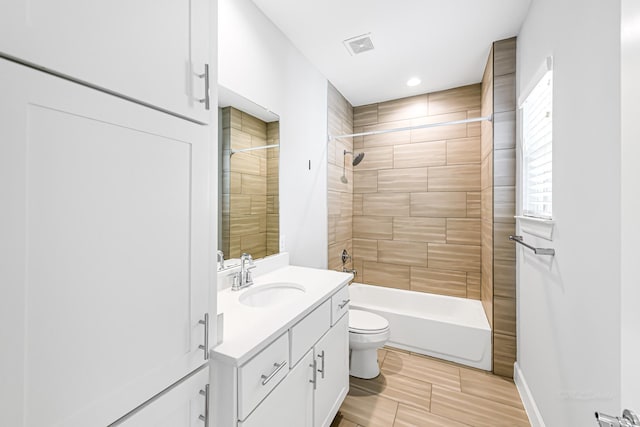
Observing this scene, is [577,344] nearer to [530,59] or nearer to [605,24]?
[605,24]

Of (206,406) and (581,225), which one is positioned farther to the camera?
(581,225)

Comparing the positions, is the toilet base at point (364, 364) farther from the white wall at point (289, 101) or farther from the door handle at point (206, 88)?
the door handle at point (206, 88)

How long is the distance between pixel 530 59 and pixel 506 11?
366 mm

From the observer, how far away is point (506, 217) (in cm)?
208

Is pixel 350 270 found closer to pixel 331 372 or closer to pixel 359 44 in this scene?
pixel 331 372

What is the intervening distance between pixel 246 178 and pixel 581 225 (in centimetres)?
164

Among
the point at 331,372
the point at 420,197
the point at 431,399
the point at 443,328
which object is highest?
the point at 420,197

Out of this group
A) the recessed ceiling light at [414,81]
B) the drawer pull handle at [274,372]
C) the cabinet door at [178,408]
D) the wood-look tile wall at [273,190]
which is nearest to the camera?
the cabinet door at [178,408]

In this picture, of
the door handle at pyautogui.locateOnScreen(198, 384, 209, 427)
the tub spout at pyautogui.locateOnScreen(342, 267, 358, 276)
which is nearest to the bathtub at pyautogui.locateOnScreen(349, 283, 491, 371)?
the tub spout at pyautogui.locateOnScreen(342, 267, 358, 276)

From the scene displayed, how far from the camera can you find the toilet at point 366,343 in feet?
6.56

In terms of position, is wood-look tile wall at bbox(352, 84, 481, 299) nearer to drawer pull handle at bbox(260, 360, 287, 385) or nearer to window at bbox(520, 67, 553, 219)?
window at bbox(520, 67, 553, 219)

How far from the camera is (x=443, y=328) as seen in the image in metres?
2.33

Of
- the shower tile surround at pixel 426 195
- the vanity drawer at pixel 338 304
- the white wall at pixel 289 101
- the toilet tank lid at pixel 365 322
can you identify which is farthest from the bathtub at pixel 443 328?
the vanity drawer at pixel 338 304

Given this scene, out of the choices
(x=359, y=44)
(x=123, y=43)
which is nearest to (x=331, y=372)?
(x=123, y=43)
